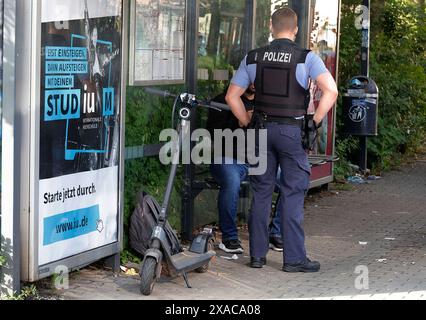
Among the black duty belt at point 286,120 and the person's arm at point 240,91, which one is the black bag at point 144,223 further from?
the black duty belt at point 286,120

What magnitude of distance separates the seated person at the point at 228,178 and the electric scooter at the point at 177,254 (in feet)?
2.23

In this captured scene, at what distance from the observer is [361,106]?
1325 cm

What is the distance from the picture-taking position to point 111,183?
23.2 ft

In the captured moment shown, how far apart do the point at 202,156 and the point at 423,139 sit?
9.75 meters

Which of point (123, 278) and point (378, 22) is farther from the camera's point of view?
point (378, 22)

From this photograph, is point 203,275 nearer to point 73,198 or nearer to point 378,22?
point 73,198

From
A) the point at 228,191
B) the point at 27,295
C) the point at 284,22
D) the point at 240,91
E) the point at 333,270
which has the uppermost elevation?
the point at 284,22

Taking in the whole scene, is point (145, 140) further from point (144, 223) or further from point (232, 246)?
point (232, 246)

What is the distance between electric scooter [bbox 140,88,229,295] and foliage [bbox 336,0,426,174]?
6.68m

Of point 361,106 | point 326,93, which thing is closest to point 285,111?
point 326,93

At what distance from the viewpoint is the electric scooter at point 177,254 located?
6.61 m

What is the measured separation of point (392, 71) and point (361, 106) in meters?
2.73

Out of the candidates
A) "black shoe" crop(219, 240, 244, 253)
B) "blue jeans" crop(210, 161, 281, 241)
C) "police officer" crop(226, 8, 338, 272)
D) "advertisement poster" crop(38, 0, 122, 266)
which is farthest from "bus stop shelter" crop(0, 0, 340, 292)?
"police officer" crop(226, 8, 338, 272)
